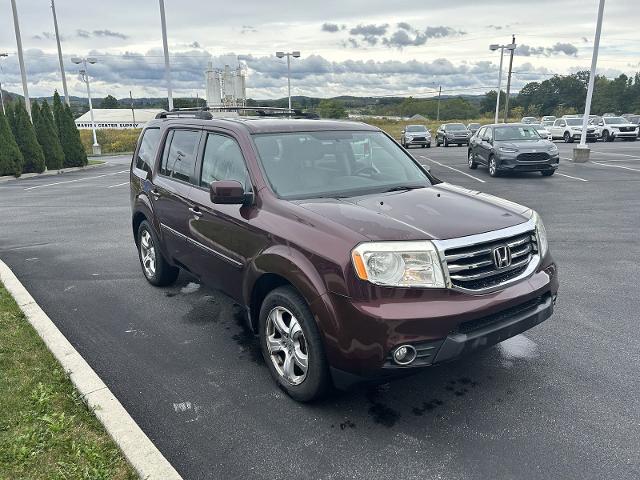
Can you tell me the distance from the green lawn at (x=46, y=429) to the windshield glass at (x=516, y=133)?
1578 centimetres

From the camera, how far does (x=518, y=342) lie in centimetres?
436

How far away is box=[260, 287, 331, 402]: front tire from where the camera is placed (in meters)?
3.23

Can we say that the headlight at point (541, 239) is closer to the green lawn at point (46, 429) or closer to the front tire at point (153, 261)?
the green lawn at point (46, 429)

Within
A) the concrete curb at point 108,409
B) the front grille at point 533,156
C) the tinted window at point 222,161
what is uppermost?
the tinted window at point 222,161

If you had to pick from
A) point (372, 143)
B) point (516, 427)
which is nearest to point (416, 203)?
point (372, 143)

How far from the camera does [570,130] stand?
3562 centimetres

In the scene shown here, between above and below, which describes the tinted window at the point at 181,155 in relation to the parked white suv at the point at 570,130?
above

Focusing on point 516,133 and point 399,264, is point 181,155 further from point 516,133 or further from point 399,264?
point 516,133

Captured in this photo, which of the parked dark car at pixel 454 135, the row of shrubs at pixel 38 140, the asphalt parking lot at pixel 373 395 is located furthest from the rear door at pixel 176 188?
the parked dark car at pixel 454 135

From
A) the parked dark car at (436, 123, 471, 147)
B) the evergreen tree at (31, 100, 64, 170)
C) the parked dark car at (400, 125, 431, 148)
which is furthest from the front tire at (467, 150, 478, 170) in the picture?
the evergreen tree at (31, 100, 64, 170)

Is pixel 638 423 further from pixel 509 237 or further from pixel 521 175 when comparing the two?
pixel 521 175

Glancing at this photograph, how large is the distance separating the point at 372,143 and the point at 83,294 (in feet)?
12.2

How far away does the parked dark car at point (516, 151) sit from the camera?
15656 millimetres

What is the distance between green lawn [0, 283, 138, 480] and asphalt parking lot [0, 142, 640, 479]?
326mm
